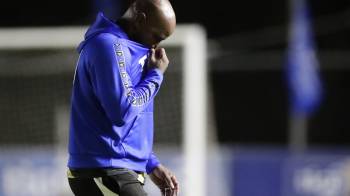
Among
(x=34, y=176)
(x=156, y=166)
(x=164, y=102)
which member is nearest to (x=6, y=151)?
(x=34, y=176)

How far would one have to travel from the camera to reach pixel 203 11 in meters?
16.6

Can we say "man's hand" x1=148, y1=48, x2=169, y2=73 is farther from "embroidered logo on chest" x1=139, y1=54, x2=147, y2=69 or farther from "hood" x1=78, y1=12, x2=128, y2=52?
"hood" x1=78, y1=12, x2=128, y2=52

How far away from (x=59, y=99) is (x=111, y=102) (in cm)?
490

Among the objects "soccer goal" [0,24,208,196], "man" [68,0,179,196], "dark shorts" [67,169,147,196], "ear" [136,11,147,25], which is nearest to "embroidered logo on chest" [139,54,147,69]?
"man" [68,0,179,196]

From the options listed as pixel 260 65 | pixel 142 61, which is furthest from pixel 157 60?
pixel 260 65

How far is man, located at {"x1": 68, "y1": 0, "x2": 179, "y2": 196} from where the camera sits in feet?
10.9

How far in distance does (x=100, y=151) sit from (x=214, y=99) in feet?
41.7

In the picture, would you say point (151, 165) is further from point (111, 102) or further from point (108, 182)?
point (111, 102)

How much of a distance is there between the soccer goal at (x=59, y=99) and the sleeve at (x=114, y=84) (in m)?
3.60

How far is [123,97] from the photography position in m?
3.30

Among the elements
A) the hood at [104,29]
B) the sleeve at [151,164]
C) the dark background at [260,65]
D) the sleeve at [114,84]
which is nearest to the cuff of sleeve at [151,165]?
the sleeve at [151,164]

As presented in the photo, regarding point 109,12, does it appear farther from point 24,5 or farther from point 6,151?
point 6,151

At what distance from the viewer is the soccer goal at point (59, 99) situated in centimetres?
712

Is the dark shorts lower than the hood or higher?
lower
